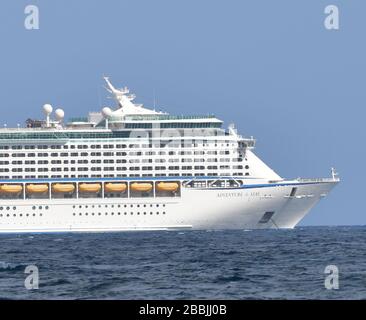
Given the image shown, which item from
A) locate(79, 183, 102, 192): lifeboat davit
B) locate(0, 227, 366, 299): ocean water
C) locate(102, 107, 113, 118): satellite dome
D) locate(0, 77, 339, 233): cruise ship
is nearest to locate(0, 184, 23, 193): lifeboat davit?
locate(0, 77, 339, 233): cruise ship

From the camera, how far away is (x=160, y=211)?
235 ft

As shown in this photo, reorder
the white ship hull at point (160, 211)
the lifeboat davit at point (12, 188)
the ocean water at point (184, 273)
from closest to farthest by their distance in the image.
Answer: the ocean water at point (184, 273) → the white ship hull at point (160, 211) → the lifeboat davit at point (12, 188)

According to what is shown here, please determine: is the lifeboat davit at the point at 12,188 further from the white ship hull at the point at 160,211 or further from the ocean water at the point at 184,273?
the ocean water at the point at 184,273

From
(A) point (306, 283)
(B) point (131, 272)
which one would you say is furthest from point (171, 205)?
(A) point (306, 283)

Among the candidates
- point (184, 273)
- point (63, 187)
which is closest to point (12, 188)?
point (63, 187)

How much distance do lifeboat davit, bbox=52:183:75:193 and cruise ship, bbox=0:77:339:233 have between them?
59 mm

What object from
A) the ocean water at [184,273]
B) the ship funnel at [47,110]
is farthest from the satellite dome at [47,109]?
the ocean water at [184,273]

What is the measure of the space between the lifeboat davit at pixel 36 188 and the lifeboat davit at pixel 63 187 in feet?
2.18

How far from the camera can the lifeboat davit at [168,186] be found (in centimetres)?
7244

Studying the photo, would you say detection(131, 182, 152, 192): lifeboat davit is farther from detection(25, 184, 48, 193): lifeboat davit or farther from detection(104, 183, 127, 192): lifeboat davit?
detection(25, 184, 48, 193): lifeboat davit

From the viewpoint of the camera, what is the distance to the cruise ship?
71438mm

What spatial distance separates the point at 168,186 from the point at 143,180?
2.06 meters

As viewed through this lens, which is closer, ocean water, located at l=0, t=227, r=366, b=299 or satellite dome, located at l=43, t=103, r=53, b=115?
ocean water, located at l=0, t=227, r=366, b=299

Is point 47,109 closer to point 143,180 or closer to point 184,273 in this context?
point 143,180
